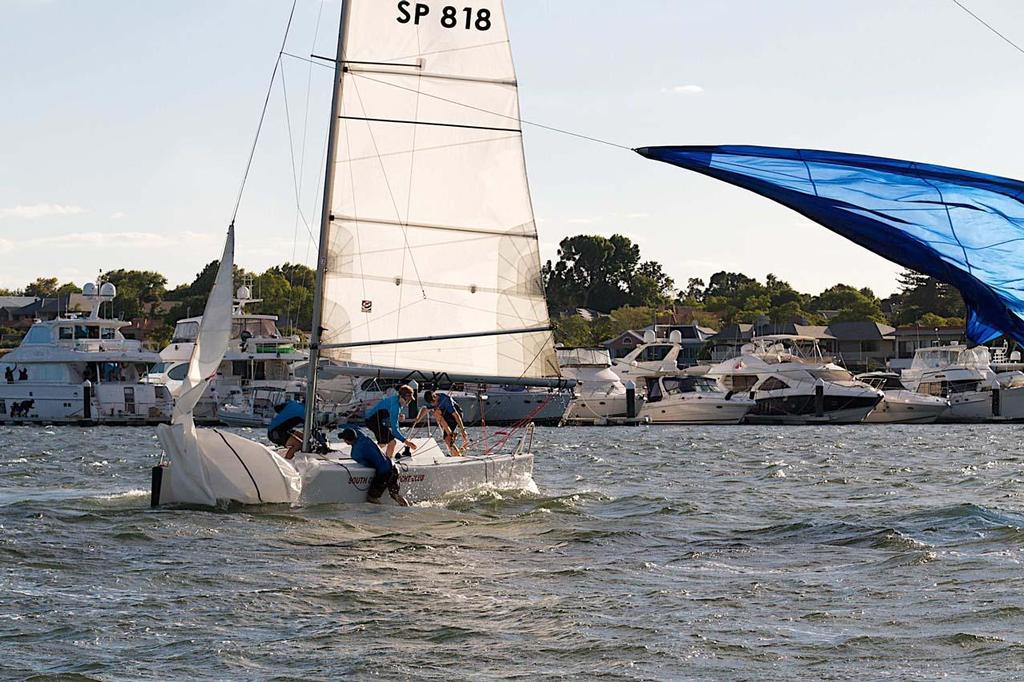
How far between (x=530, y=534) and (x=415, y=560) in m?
2.56

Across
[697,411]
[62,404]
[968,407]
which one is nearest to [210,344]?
[62,404]

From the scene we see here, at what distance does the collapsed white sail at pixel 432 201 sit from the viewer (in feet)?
63.8

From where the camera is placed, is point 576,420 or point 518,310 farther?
point 576,420

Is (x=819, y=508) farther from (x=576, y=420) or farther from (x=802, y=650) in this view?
(x=576, y=420)

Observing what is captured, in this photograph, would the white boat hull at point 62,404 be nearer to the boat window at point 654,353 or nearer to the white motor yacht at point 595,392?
the white motor yacht at point 595,392

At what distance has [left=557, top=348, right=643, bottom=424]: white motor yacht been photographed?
218 feet

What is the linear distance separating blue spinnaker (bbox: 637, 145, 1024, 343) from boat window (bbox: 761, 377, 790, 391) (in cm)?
5088

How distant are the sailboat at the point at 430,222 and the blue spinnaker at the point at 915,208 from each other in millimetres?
4875

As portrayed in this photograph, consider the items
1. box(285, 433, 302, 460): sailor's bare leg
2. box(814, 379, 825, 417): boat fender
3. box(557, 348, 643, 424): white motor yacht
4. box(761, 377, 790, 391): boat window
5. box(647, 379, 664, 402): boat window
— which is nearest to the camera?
box(285, 433, 302, 460): sailor's bare leg

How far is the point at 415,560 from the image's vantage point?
1429 centimetres

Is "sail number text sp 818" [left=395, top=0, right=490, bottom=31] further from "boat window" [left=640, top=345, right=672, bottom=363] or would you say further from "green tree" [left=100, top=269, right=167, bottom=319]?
"green tree" [left=100, top=269, right=167, bottom=319]

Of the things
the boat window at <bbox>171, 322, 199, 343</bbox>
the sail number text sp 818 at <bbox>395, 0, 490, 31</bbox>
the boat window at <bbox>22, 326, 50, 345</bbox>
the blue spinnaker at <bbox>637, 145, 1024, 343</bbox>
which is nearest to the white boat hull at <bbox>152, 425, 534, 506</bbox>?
the blue spinnaker at <bbox>637, 145, 1024, 343</bbox>

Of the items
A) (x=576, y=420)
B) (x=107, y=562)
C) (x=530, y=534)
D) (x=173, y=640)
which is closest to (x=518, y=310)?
(x=530, y=534)

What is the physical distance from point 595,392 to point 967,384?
18972mm
